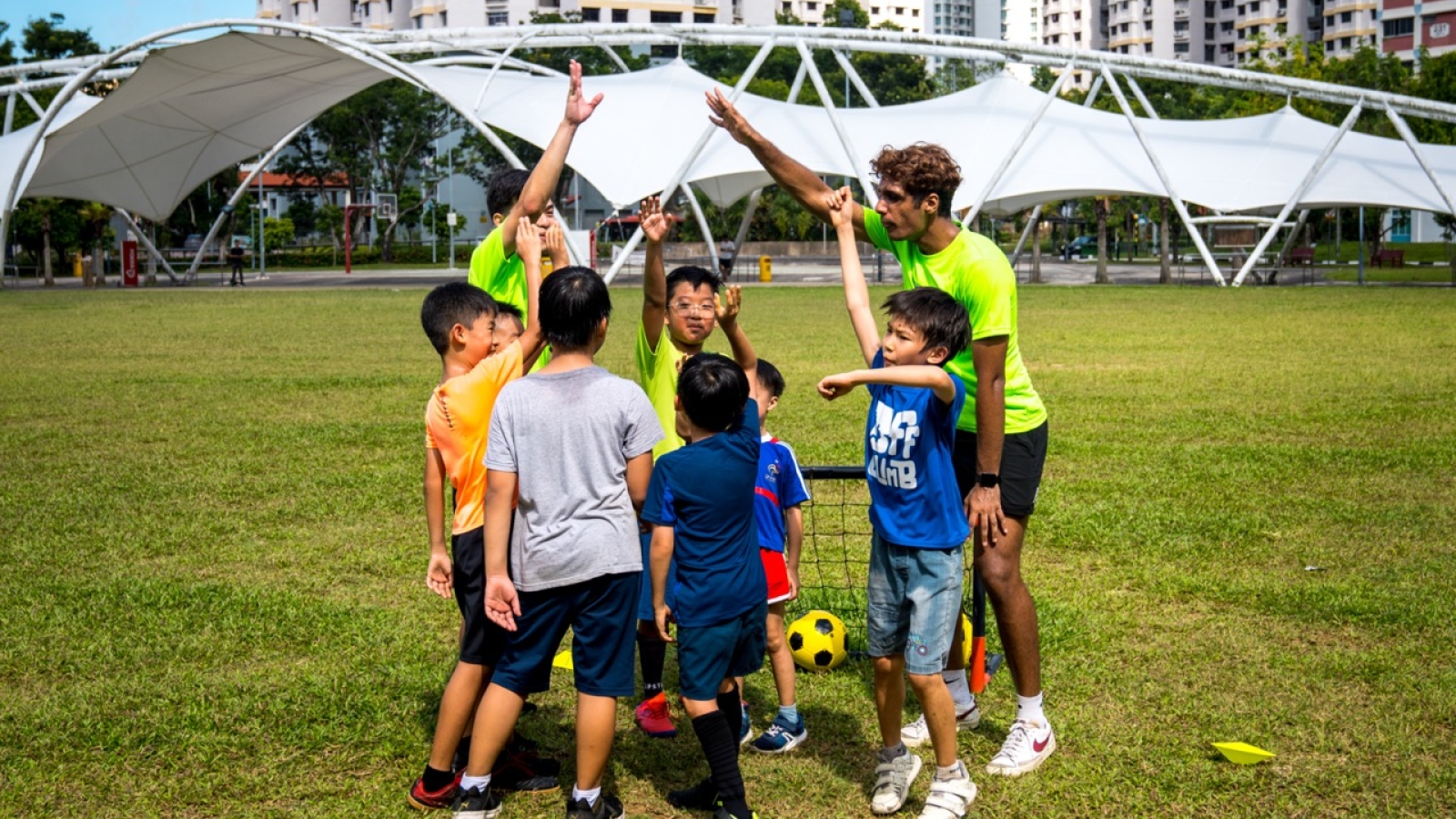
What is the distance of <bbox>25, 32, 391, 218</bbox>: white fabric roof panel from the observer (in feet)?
104

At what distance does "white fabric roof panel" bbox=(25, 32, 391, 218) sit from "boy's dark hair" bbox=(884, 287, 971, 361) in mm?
28914

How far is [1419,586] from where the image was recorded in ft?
19.6

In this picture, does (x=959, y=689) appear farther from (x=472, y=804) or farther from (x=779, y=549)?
(x=472, y=804)

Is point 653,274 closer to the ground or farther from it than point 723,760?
farther from it

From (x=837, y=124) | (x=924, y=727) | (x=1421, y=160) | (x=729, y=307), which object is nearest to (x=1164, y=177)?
(x=1421, y=160)

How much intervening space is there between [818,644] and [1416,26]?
314 feet

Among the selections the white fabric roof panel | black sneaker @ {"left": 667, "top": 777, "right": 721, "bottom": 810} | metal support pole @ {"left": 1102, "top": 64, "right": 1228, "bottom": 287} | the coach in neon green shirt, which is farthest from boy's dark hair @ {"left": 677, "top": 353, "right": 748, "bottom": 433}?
metal support pole @ {"left": 1102, "top": 64, "right": 1228, "bottom": 287}

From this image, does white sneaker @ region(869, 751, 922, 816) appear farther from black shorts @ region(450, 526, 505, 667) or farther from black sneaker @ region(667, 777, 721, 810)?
black shorts @ region(450, 526, 505, 667)

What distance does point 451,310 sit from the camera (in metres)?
4.16

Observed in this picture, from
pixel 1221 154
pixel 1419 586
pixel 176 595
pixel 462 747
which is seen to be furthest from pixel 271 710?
pixel 1221 154

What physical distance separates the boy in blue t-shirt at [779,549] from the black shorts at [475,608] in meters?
0.92

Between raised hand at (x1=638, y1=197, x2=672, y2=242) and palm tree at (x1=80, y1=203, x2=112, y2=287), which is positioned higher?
palm tree at (x1=80, y1=203, x2=112, y2=287)

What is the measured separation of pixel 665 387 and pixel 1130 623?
2.32 metres

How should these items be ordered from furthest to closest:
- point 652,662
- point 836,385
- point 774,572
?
point 652,662 → point 774,572 → point 836,385
